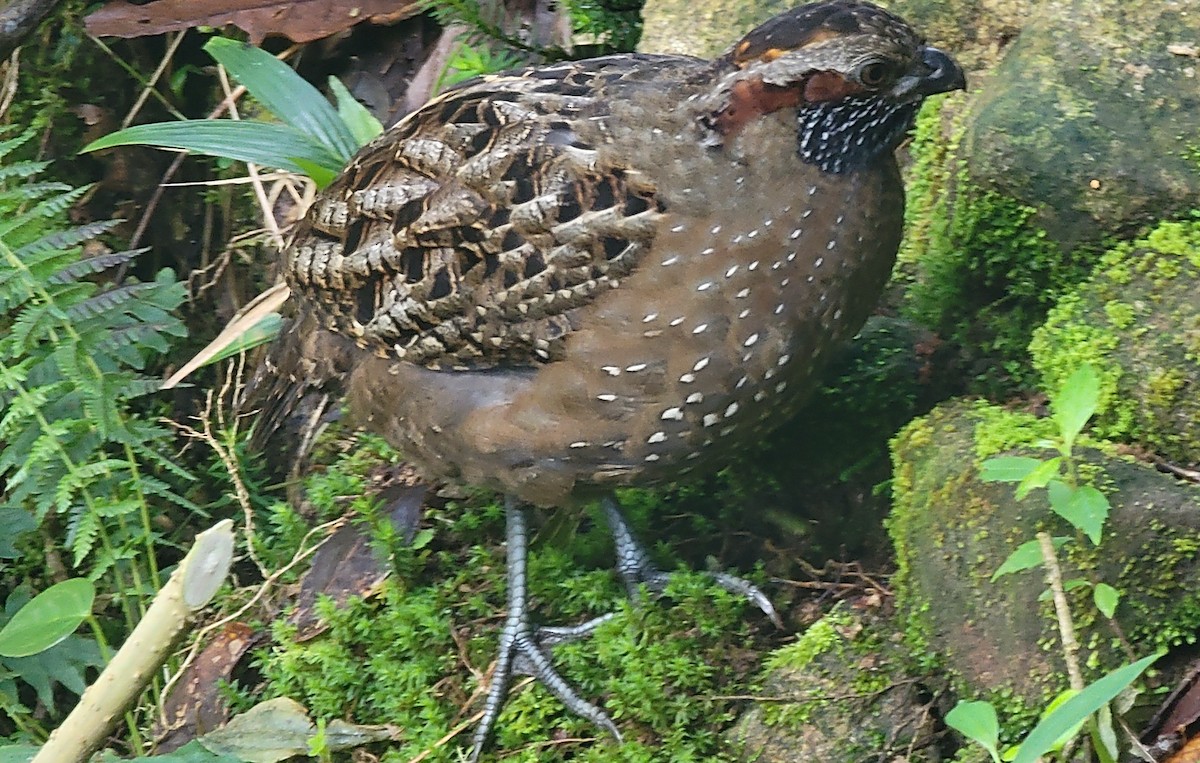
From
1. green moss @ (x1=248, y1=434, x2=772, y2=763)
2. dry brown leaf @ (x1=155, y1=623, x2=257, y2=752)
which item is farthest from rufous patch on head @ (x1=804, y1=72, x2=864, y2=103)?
dry brown leaf @ (x1=155, y1=623, x2=257, y2=752)

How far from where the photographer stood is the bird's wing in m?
2.63

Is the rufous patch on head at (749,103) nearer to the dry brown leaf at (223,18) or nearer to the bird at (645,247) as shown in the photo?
the bird at (645,247)

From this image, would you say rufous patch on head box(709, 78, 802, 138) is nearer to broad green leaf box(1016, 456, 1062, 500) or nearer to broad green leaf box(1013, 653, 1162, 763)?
broad green leaf box(1016, 456, 1062, 500)

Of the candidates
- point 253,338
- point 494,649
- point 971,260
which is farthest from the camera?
point 253,338

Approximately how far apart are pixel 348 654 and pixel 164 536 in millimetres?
1361

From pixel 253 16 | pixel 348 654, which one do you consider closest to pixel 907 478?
pixel 348 654

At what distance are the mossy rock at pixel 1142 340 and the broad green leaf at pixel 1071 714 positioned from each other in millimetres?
857

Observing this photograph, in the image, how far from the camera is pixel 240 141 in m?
3.96

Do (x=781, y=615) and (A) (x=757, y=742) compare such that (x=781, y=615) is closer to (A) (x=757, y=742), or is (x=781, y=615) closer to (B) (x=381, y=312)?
(A) (x=757, y=742)

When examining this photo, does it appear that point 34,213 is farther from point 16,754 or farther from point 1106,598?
point 1106,598

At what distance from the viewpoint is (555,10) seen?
4.41 meters

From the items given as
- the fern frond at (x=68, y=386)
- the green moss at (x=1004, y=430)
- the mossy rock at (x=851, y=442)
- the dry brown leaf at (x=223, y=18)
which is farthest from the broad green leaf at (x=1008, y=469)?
the dry brown leaf at (x=223, y=18)

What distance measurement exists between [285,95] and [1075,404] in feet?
10.1

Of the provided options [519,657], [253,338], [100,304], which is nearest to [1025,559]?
[519,657]
